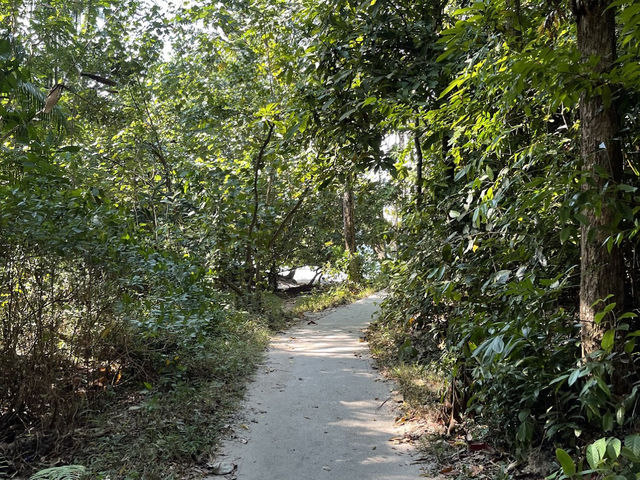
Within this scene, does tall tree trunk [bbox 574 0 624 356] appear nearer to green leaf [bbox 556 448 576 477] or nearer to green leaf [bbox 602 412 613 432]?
green leaf [bbox 602 412 613 432]

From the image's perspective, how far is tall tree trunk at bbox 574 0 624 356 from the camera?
8.19 ft

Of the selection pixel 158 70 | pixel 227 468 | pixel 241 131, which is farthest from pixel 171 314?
pixel 158 70

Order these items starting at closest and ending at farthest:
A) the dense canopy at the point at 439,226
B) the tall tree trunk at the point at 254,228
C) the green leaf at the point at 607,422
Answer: the green leaf at the point at 607,422, the dense canopy at the point at 439,226, the tall tree trunk at the point at 254,228

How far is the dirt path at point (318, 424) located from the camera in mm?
3902

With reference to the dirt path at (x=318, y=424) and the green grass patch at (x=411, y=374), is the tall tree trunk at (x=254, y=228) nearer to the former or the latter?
the dirt path at (x=318, y=424)

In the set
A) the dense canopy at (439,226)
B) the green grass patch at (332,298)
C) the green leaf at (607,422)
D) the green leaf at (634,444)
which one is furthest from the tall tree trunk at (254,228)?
the green leaf at (634,444)

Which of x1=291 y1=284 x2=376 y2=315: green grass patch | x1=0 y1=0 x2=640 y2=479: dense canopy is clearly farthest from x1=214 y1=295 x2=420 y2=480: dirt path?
x1=291 y1=284 x2=376 y2=315: green grass patch

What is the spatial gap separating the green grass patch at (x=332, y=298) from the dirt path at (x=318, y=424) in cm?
463

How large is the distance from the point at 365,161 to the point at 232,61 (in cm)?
653

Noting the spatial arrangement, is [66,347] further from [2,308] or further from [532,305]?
[532,305]

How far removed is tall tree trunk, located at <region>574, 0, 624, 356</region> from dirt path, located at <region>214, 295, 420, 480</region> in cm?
192

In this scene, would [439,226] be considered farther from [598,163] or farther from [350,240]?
[350,240]

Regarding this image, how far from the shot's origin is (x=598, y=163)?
2.58 m

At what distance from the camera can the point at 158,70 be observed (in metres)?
10.9
